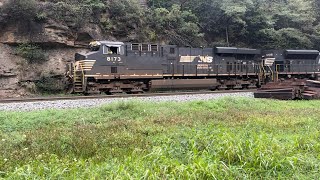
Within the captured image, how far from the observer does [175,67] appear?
18531mm

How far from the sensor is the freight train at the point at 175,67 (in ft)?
51.5

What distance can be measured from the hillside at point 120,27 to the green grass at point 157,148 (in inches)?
479

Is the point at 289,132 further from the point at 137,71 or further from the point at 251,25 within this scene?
the point at 251,25

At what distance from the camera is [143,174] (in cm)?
345

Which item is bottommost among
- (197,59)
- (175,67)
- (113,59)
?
(175,67)

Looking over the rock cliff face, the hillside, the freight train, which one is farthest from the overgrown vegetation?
the freight train

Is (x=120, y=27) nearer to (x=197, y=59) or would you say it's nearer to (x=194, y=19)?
(x=197, y=59)

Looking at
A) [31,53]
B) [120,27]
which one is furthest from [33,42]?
[120,27]

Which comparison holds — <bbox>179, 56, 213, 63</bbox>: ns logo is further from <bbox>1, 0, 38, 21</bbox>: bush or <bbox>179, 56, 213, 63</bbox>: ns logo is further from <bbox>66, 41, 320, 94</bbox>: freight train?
<bbox>1, 0, 38, 21</bbox>: bush

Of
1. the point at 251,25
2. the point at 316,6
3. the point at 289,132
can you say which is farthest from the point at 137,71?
the point at 316,6

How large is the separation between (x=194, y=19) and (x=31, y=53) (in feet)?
49.3

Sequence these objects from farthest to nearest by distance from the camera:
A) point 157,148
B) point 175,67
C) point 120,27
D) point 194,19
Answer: point 194,19 < point 120,27 < point 175,67 < point 157,148

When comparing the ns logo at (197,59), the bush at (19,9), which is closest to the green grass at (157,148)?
the ns logo at (197,59)

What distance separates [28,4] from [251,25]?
825 inches
